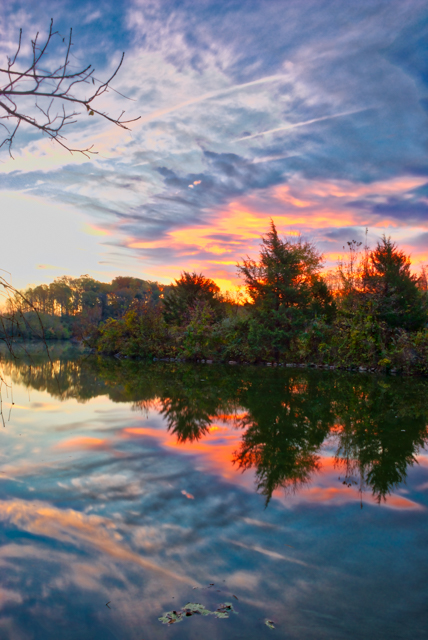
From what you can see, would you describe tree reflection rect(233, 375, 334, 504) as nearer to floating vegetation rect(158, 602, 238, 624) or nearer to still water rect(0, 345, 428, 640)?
still water rect(0, 345, 428, 640)

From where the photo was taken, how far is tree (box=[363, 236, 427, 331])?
15.9 meters

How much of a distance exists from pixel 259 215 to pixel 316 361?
756cm

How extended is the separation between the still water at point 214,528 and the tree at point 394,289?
33.1 feet

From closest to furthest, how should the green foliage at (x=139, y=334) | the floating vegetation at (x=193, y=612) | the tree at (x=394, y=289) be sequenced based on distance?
the floating vegetation at (x=193, y=612), the tree at (x=394, y=289), the green foliage at (x=139, y=334)

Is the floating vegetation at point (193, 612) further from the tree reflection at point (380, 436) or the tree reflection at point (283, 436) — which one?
the tree reflection at point (380, 436)

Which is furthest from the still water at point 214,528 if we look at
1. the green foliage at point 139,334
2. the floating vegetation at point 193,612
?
the green foliage at point 139,334

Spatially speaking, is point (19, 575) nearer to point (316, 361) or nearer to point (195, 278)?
point (316, 361)

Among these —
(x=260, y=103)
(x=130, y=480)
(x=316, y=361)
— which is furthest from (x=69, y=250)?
(x=130, y=480)

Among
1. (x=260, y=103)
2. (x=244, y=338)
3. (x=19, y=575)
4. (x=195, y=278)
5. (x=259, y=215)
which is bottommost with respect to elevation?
(x=19, y=575)

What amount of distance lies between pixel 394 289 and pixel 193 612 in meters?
16.1

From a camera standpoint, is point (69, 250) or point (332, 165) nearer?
point (332, 165)

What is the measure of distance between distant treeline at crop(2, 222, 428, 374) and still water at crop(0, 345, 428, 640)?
8.54 m

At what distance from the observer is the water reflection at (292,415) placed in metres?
4.51

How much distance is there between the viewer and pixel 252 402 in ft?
28.3
